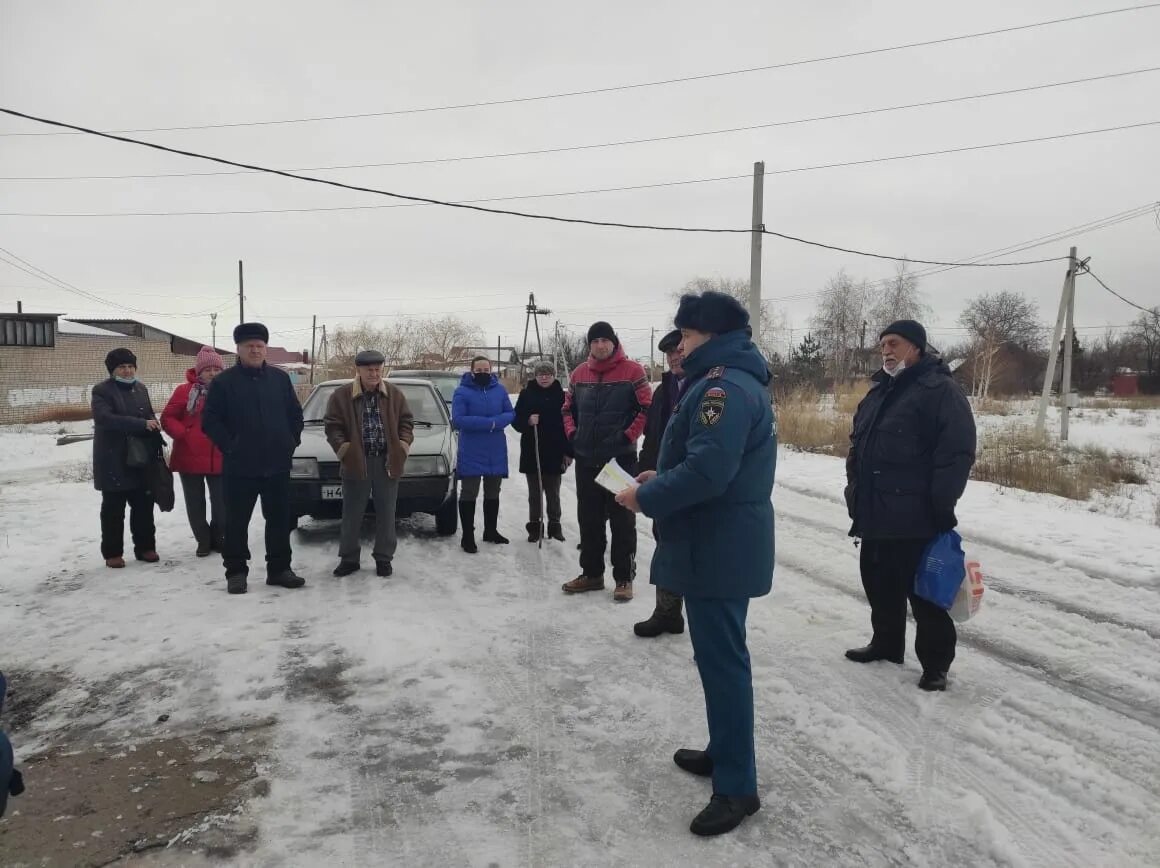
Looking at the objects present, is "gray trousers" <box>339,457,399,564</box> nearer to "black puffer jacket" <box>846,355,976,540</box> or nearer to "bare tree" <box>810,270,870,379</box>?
"black puffer jacket" <box>846,355,976,540</box>

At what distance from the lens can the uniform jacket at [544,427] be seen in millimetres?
6703

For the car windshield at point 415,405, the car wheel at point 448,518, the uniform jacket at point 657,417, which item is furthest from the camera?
the car windshield at point 415,405

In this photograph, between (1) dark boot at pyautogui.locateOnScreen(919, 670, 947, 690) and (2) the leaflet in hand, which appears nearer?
(2) the leaflet in hand

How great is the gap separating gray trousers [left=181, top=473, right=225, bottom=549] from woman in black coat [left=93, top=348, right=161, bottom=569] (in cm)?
29

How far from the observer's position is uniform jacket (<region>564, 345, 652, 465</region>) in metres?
5.20

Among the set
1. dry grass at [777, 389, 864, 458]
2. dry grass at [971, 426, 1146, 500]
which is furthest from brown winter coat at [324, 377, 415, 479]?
dry grass at [777, 389, 864, 458]

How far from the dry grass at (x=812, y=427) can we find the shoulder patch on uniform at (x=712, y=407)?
12933 mm

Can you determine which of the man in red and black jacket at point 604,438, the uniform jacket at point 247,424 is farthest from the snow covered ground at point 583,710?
the uniform jacket at point 247,424

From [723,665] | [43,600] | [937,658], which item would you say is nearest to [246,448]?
[43,600]

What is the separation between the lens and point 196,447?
587 cm

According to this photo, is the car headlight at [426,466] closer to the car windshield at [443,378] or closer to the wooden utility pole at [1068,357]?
the car windshield at [443,378]

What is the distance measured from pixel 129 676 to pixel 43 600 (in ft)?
6.14

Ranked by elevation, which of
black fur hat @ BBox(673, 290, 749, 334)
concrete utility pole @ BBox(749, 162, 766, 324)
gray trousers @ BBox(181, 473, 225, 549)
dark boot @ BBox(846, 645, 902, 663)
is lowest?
dark boot @ BBox(846, 645, 902, 663)

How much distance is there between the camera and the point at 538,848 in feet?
7.77
